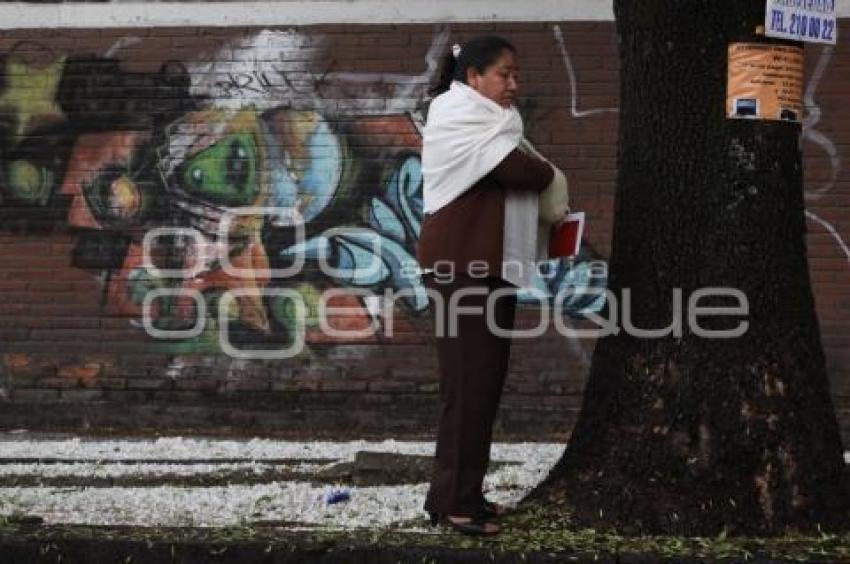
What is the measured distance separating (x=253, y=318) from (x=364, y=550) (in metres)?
5.16

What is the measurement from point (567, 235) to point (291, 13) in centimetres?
519

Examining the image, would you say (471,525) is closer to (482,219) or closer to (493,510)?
(493,510)

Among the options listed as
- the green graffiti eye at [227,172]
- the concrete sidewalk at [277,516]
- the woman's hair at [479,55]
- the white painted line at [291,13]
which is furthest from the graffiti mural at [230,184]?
the woman's hair at [479,55]

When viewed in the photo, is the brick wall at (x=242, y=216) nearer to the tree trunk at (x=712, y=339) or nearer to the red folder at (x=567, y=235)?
the tree trunk at (x=712, y=339)

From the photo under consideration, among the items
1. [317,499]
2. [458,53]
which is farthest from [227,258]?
[458,53]

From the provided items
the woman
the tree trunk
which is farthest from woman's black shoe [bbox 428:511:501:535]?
the tree trunk

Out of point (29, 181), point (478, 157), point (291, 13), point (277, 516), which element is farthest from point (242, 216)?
point (478, 157)

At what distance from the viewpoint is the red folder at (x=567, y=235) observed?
5082mm

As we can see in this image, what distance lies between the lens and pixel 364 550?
486 centimetres

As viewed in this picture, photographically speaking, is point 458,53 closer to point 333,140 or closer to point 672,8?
point 672,8

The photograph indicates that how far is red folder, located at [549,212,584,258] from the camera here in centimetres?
508

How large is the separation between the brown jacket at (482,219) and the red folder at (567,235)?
0.23 metres

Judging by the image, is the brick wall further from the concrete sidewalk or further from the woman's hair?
the woman's hair

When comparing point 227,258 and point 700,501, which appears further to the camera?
point 227,258
